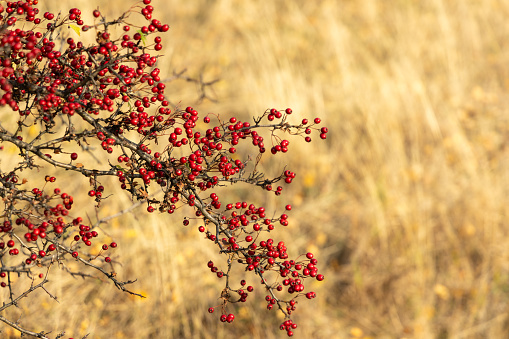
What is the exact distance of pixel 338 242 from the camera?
17.1ft

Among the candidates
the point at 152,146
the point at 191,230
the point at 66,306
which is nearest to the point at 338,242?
the point at 191,230

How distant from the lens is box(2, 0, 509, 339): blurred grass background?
4.24 metres

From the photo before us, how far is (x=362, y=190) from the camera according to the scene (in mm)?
5309

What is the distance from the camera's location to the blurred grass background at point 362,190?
13.9 ft

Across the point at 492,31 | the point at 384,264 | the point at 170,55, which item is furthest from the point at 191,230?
the point at 492,31

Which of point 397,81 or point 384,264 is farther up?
point 397,81

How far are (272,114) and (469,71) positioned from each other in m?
5.93

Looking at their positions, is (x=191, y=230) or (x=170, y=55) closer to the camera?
(x=191, y=230)

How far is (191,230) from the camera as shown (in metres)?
4.84

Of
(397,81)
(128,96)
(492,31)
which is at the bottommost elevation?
(128,96)

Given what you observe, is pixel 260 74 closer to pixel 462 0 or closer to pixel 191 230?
pixel 191 230

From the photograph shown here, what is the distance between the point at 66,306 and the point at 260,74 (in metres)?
3.81

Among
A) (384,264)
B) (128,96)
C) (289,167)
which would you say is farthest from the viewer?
(289,167)

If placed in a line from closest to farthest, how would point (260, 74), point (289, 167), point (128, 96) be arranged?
point (128, 96), point (289, 167), point (260, 74)
